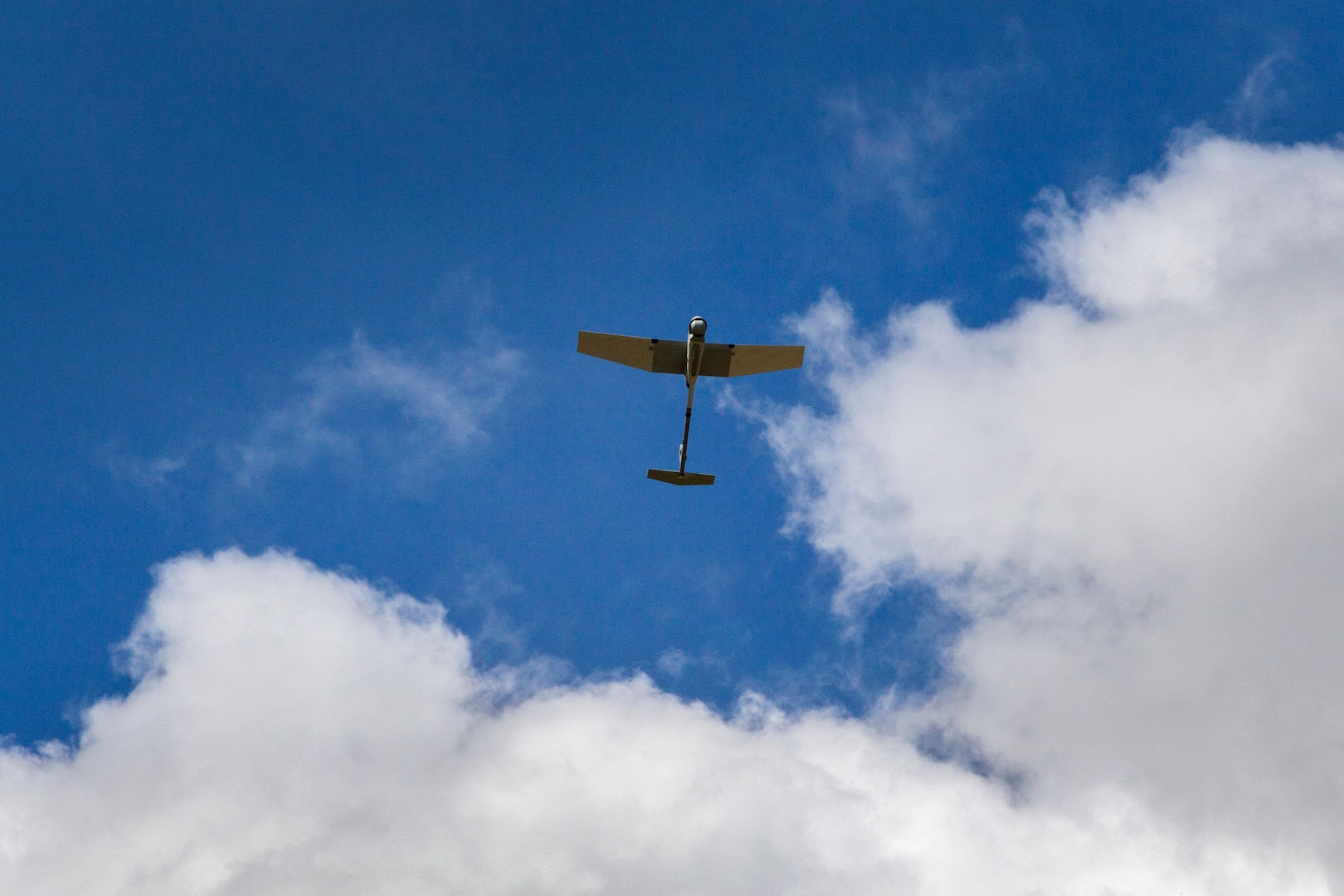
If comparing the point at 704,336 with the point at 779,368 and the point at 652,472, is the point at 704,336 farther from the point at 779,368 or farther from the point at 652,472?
the point at 652,472

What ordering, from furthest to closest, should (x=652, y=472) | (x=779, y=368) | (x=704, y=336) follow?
(x=652, y=472)
(x=779, y=368)
(x=704, y=336)

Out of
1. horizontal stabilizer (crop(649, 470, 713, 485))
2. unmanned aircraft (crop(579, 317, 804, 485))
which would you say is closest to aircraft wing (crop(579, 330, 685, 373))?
unmanned aircraft (crop(579, 317, 804, 485))

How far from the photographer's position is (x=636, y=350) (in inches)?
2247

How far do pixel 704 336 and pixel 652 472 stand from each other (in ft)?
40.2

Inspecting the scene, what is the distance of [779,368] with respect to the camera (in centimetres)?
5841

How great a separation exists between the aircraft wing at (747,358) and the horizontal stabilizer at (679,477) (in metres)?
7.84

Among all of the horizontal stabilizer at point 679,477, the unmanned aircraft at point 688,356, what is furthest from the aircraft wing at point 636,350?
the horizontal stabilizer at point 679,477

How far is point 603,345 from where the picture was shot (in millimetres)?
57000

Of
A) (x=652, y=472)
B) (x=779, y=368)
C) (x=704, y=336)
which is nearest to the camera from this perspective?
(x=704, y=336)

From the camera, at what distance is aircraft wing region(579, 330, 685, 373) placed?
5669 cm

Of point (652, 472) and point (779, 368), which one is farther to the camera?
point (652, 472)

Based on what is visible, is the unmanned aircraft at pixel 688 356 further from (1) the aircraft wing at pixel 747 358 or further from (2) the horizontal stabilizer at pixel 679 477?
(2) the horizontal stabilizer at pixel 679 477

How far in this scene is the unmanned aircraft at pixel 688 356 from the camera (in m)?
56.7

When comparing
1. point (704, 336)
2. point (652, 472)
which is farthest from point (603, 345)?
point (652, 472)
